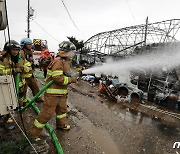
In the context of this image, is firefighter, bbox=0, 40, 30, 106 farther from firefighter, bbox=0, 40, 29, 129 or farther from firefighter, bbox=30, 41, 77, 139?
firefighter, bbox=30, 41, 77, 139

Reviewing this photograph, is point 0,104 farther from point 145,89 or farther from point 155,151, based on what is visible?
point 145,89

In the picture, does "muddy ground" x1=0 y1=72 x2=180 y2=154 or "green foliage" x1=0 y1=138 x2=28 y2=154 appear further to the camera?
"muddy ground" x1=0 y1=72 x2=180 y2=154

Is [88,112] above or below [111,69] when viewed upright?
below

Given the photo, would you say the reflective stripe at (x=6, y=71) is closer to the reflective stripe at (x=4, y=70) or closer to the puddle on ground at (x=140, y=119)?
the reflective stripe at (x=4, y=70)

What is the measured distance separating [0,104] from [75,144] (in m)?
1.62

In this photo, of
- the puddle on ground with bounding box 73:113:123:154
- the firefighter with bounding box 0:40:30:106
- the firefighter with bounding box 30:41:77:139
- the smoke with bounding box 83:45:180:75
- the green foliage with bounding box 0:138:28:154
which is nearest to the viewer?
the green foliage with bounding box 0:138:28:154

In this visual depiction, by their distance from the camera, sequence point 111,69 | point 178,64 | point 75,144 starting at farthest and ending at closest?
point 111,69 < point 178,64 < point 75,144

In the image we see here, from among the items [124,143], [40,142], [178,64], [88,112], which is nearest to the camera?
[40,142]

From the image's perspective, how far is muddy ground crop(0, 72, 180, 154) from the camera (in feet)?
11.3

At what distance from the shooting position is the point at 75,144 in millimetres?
3455

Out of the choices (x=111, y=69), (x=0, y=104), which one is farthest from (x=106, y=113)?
(x=111, y=69)

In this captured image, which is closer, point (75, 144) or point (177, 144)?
point (75, 144)

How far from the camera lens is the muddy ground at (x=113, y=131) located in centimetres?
346

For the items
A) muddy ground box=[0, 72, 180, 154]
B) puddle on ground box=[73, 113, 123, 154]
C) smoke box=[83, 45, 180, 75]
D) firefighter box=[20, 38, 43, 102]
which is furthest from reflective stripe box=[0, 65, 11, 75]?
smoke box=[83, 45, 180, 75]
